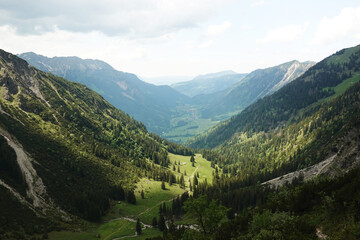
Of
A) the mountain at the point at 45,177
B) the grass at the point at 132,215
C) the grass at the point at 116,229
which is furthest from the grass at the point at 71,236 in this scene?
the grass at the point at 116,229

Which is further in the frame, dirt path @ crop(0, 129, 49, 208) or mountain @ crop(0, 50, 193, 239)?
dirt path @ crop(0, 129, 49, 208)

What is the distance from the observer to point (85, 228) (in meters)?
112

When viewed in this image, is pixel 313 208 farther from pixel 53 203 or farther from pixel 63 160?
pixel 63 160

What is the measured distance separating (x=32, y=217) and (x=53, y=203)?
72.1ft

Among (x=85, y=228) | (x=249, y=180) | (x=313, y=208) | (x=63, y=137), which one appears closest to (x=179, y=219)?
(x=85, y=228)

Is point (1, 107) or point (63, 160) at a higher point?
point (1, 107)

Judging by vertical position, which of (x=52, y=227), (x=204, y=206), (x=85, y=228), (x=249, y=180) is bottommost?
(x=249, y=180)

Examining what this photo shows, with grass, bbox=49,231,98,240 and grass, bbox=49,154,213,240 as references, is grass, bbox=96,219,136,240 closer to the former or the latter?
grass, bbox=49,154,213,240

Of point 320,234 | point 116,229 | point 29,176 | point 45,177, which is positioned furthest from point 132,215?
point 320,234

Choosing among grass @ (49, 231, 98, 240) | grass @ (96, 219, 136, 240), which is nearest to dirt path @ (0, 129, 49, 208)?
grass @ (49, 231, 98, 240)

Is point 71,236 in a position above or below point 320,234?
below

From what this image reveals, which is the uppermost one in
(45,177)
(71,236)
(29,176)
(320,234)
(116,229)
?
(320,234)

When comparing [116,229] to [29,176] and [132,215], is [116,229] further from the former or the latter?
[29,176]

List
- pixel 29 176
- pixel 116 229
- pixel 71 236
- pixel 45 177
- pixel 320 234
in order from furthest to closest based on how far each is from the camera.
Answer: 1. pixel 45 177
2. pixel 29 176
3. pixel 116 229
4. pixel 71 236
5. pixel 320 234
